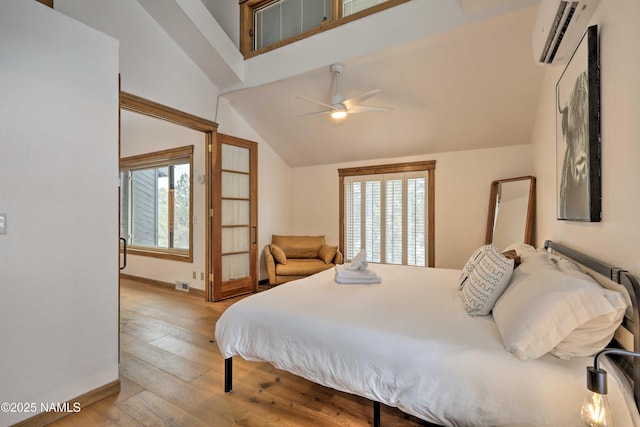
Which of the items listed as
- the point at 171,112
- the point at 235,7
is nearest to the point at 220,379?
the point at 171,112

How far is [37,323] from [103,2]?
9.58 feet

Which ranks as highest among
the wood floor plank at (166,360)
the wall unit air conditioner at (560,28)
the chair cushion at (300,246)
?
the wall unit air conditioner at (560,28)

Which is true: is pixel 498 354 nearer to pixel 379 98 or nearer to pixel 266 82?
pixel 379 98

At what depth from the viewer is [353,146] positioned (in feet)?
15.2

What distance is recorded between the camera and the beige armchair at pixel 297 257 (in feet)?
14.6

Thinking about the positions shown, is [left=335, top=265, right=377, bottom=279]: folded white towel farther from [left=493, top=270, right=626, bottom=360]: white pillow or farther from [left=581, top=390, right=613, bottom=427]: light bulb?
[left=581, top=390, right=613, bottom=427]: light bulb

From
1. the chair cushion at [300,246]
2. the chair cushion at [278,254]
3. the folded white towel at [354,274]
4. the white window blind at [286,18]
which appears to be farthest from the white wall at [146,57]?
the folded white towel at [354,274]

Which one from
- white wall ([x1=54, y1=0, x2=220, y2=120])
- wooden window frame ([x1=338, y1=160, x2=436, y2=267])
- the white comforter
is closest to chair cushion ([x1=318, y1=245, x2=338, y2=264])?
wooden window frame ([x1=338, y1=160, x2=436, y2=267])

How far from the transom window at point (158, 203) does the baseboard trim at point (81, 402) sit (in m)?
2.61

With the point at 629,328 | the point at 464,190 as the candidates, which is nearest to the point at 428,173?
the point at 464,190

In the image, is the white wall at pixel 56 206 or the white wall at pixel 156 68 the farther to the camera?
the white wall at pixel 156 68

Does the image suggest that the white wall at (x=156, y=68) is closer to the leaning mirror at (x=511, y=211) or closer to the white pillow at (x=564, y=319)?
the leaning mirror at (x=511, y=211)

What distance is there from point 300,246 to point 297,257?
19cm

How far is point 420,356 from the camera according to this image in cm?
135
